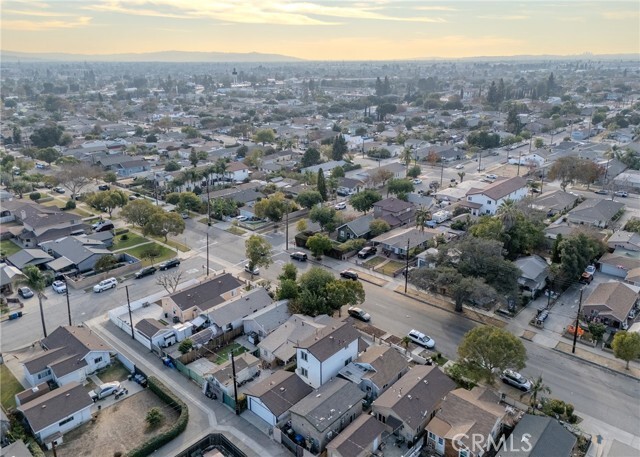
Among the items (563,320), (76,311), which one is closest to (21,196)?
(76,311)

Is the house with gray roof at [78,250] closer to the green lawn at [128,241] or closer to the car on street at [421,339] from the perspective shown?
the green lawn at [128,241]

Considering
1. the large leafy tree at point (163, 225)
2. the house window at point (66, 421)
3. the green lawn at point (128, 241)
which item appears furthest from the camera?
the green lawn at point (128, 241)

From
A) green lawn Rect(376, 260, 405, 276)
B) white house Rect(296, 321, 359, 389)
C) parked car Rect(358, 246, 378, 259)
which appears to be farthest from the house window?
parked car Rect(358, 246, 378, 259)

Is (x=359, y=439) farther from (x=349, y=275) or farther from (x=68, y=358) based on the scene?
(x=349, y=275)

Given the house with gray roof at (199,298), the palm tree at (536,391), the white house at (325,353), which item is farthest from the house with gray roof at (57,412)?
the palm tree at (536,391)

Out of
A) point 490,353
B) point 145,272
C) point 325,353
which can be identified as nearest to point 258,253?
point 145,272
